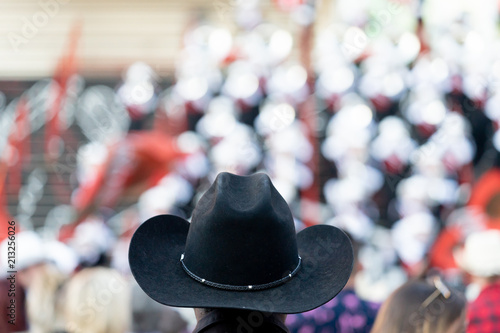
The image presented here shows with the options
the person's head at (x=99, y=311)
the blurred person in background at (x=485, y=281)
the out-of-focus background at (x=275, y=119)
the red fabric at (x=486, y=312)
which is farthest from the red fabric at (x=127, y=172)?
the red fabric at (x=486, y=312)

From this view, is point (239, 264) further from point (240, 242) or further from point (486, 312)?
point (486, 312)

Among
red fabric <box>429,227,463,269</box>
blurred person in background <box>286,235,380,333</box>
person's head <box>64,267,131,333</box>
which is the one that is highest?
person's head <box>64,267,131,333</box>

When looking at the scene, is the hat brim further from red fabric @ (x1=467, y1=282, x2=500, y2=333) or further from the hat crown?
red fabric @ (x1=467, y1=282, x2=500, y2=333)

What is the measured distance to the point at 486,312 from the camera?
2559 millimetres

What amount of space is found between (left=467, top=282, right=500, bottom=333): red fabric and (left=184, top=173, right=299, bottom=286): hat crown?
1592 millimetres

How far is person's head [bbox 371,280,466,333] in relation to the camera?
1.80m

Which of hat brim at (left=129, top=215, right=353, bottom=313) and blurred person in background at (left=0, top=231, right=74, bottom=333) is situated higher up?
hat brim at (left=129, top=215, right=353, bottom=313)

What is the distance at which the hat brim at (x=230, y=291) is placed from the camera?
118 cm

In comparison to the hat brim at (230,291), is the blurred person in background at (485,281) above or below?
below

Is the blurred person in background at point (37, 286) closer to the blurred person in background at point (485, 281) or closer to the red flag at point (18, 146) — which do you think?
the blurred person in background at point (485, 281)

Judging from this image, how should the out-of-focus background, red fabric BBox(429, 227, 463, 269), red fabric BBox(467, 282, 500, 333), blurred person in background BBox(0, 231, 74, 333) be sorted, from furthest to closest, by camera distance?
the out-of-focus background < red fabric BBox(429, 227, 463, 269) < blurred person in background BBox(0, 231, 74, 333) < red fabric BBox(467, 282, 500, 333)

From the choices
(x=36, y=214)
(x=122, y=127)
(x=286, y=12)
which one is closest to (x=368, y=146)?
(x=286, y=12)

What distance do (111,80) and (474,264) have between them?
4.90 metres

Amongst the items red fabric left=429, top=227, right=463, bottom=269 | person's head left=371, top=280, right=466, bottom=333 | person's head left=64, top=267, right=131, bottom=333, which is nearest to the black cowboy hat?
person's head left=371, top=280, right=466, bottom=333
